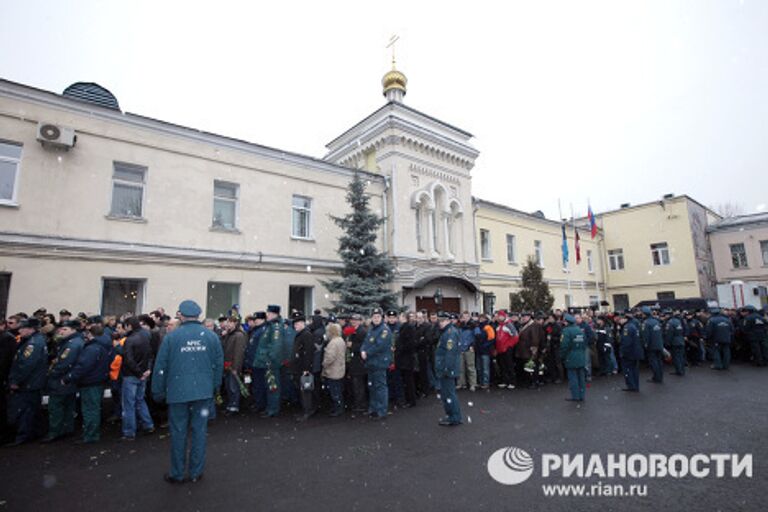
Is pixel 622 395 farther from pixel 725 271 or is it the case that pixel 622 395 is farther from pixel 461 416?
pixel 725 271

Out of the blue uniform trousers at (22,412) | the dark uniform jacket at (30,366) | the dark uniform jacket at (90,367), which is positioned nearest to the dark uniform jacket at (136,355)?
the dark uniform jacket at (90,367)

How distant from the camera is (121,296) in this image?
12727 mm

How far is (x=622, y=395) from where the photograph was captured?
9938mm

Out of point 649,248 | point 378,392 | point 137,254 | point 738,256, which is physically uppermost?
point 649,248

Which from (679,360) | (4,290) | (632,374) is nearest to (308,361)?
(632,374)

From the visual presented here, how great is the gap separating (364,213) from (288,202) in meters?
3.27

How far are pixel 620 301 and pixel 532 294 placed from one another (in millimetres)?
17478

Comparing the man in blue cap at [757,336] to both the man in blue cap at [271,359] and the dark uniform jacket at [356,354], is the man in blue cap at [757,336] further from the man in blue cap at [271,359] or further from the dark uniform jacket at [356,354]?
the man in blue cap at [271,359]

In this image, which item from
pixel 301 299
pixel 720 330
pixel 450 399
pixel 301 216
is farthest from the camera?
pixel 301 216

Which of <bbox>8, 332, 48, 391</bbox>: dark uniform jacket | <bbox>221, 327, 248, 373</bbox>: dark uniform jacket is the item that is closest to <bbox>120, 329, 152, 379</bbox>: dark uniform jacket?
<bbox>8, 332, 48, 391</bbox>: dark uniform jacket

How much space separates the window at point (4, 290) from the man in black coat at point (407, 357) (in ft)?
34.0

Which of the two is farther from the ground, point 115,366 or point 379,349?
point 379,349

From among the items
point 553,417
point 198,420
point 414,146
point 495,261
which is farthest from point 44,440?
point 495,261

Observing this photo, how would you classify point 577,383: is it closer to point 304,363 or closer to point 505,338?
point 505,338
